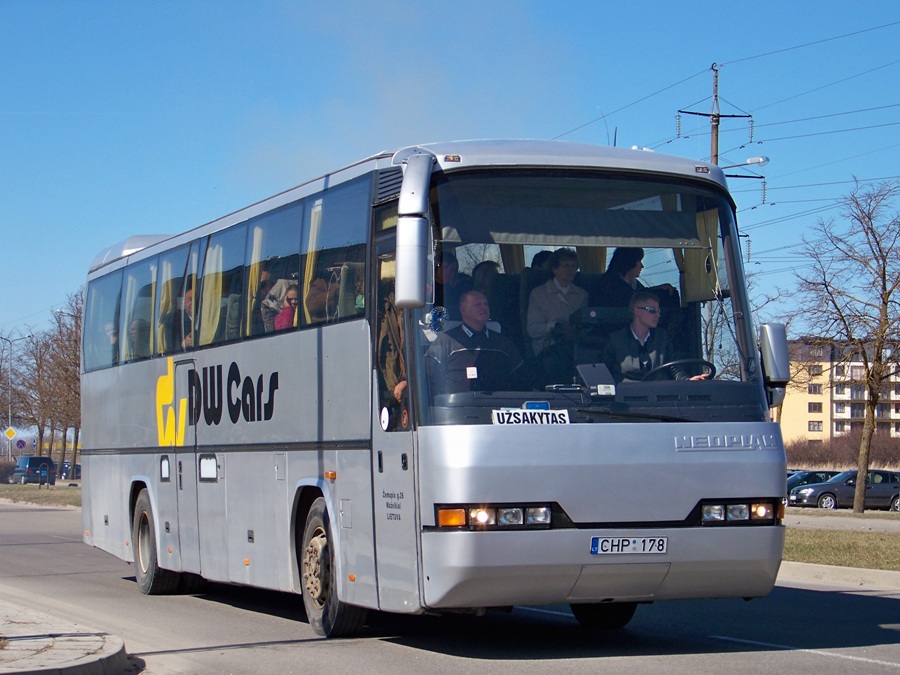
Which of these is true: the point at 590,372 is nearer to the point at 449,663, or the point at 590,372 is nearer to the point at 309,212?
the point at 449,663

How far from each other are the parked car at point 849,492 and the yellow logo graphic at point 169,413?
31.5 meters

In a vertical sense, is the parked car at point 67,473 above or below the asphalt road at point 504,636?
below

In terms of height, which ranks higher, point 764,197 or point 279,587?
point 764,197

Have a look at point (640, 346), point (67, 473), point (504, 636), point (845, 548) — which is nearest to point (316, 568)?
point (504, 636)

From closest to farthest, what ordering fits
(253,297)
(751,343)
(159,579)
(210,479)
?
1. (751,343)
2. (253,297)
3. (210,479)
4. (159,579)

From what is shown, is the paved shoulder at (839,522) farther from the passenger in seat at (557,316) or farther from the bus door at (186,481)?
the passenger in seat at (557,316)

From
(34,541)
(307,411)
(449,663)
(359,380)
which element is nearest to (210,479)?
(307,411)

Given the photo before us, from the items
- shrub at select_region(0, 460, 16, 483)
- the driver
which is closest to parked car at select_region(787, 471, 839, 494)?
the driver

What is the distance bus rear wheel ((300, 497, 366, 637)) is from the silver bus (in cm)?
2

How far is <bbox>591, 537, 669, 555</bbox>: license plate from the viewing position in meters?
8.54

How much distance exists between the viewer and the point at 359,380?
382 inches

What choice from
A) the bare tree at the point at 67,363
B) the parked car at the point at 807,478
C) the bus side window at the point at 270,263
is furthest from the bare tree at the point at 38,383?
the bus side window at the point at 270,263

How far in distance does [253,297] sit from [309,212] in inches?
54.5

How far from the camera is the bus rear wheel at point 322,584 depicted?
1017cm
